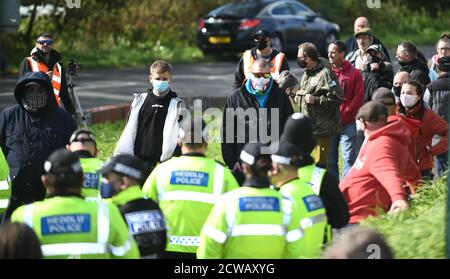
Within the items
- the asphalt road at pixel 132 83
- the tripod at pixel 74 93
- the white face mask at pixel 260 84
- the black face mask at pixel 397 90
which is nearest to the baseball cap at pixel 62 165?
the white face mask at pixel 260 84

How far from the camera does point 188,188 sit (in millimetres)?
8320

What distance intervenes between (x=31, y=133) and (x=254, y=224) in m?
3.39

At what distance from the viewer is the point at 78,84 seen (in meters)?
24.2

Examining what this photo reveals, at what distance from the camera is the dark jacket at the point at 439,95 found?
12993 millimetres

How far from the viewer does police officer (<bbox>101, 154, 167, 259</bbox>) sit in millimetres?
7418

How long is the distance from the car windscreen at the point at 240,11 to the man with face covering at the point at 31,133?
63.0 ft

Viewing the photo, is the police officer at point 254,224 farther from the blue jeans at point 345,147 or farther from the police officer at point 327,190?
the blue jeans at point 345,147

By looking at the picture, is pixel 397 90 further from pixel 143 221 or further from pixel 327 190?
pixel 143 221

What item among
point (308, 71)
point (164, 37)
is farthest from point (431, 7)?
point (308, 71)

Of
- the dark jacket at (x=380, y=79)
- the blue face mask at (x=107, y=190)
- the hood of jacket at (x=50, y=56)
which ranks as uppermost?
the hood of jacket at (x=50, y=56)

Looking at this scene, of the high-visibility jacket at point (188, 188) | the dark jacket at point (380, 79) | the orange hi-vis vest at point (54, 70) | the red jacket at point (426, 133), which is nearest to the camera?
the high-visibility jacket at point (188, 188)

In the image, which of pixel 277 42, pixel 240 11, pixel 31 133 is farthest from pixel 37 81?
pixel 240 11

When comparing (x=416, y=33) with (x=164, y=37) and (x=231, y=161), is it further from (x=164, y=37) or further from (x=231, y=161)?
(x=231, y=161)

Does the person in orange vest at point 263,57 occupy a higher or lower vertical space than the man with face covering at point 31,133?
higher
